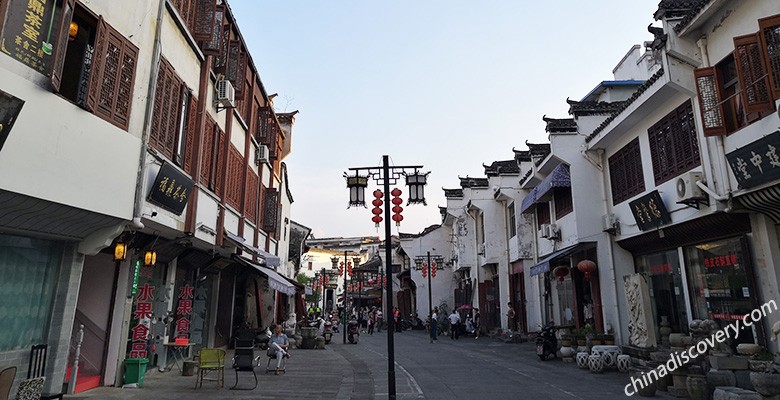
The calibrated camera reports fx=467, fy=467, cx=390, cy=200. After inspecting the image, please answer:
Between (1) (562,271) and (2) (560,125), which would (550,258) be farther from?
(2) (560,125)

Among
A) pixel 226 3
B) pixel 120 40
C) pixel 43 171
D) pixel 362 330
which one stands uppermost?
pixel 226 3

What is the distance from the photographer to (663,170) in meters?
13.4

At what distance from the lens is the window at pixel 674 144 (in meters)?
12.0

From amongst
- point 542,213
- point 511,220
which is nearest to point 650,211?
point 542,213

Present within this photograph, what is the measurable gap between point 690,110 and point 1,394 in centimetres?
1513

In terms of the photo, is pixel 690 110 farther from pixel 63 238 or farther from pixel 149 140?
pixel 63 238

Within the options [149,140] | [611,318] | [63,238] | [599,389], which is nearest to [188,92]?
[149,140]

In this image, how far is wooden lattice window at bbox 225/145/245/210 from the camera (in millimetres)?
15424

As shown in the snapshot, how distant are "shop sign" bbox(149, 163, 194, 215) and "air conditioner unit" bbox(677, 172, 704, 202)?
11962 millimetres

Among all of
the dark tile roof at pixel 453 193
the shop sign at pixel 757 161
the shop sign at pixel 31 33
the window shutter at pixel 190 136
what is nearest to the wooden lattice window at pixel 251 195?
the window shutter at pixel 190 136

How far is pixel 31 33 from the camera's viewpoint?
6609mm

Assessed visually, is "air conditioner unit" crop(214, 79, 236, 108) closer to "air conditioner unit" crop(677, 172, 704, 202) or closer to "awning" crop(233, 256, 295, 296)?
"awning" crop(233, 256, 295, 296)

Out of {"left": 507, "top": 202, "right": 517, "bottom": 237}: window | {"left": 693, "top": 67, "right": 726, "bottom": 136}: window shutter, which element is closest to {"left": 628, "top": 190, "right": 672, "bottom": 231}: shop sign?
{"left": 693, "top": 67, "right": 726, "bottom": 136}: window shutter

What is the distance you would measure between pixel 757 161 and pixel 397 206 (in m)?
7.48
